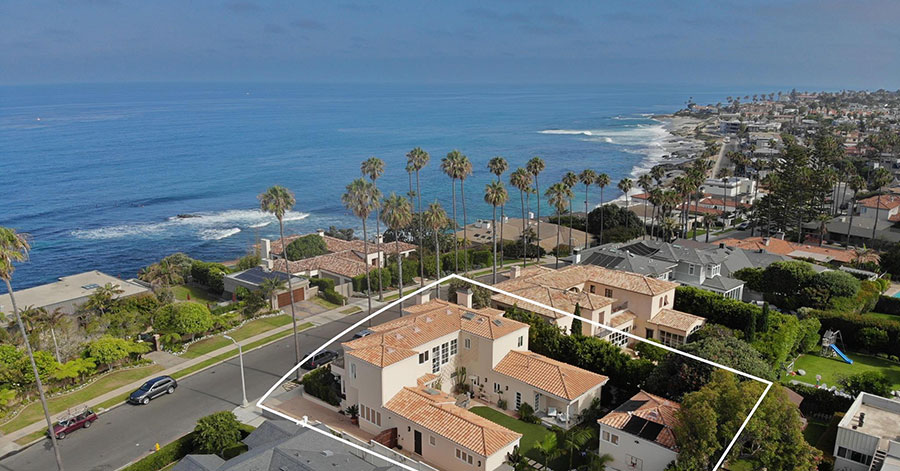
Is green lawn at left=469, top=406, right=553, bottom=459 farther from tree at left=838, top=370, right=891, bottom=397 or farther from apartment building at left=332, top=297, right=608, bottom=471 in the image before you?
tree at left=838, top=370, right=891, bottom=397

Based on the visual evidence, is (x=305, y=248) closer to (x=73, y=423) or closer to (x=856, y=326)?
(x=73, y=423)

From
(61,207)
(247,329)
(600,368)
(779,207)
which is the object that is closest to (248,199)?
(61,207)

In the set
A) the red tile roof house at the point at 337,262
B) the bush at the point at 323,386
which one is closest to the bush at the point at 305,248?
the red tile roof house at the point at 337,262

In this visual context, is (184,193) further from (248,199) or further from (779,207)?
(779,207)

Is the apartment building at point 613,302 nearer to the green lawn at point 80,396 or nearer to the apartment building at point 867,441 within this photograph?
the apartment building at point 867,441

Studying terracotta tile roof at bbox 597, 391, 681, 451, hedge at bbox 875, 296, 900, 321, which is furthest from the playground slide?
terracotta tile roof at bbox 597, 391, 681, 451
